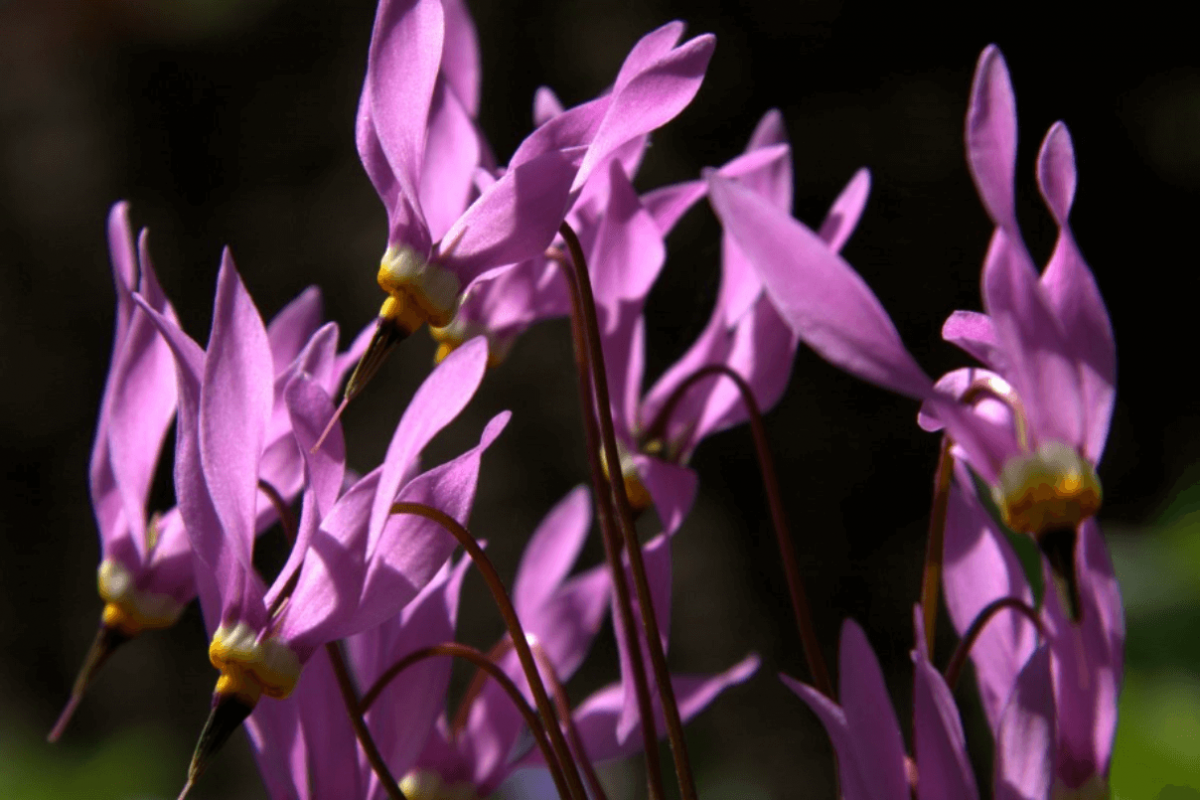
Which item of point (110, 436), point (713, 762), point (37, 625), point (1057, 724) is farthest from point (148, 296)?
point (37, 625)

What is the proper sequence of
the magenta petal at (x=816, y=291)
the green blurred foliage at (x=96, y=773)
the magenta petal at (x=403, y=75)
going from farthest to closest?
1. the green blurred foliage at (x=96, y=773)
2. the magenta petal at (x=403, y=75)
3. the magenta petal at (x=816, y=291)

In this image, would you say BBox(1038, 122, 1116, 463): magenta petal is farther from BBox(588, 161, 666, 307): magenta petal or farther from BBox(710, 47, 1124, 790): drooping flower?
BBox(588, 161, 666, 307): magenta petal

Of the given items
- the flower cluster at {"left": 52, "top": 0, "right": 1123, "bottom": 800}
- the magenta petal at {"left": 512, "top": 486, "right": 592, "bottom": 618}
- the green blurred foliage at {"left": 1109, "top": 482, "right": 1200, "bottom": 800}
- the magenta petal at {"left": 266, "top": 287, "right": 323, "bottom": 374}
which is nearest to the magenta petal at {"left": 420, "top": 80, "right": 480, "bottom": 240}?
the flower cluster at {"left": 52, "top": 0, "right": 1123, "bottom": 800}

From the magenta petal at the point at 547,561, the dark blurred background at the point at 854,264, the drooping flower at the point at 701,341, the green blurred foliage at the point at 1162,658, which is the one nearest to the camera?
the drooping flower at the point at 701,341

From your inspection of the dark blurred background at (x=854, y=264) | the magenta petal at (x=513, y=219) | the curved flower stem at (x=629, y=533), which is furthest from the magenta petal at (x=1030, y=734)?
the dark blurred background at (x=854, y=264)

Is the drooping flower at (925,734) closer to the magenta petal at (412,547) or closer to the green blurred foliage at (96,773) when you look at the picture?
the magenta petal at (412,547)
